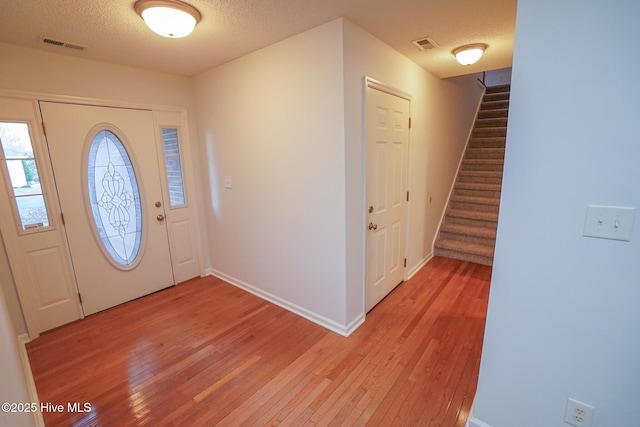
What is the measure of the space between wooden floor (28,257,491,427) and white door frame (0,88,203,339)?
0.31m

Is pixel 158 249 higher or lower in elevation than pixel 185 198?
lower

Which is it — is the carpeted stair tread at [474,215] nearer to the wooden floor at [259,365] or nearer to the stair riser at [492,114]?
the wooden floor at [259,365]

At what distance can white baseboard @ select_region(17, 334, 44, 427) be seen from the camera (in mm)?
1509

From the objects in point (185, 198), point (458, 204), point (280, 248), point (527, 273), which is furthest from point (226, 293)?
point (458, 204)

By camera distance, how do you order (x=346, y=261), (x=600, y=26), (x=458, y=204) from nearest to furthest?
(x=600, y=26) < (x=346, y=261) < (x=458, y=204)

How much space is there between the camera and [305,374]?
6.34 ft

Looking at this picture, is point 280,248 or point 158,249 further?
point 158,249

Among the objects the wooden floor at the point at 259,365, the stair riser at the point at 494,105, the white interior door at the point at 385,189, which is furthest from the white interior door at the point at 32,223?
the stair riser at the point at 494,105

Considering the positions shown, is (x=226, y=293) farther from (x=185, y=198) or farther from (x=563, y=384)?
(x=563, y=384)

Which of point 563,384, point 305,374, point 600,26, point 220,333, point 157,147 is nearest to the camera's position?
point 600,26

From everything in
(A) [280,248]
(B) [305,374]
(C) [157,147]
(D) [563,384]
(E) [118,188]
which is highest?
(C) [157,147]

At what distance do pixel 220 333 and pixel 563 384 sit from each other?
7.56ft

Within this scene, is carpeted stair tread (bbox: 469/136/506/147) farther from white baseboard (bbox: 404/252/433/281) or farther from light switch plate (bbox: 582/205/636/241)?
light switch plate (bbox: 582/205/636/241)

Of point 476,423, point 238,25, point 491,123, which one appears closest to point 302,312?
point 476,423
